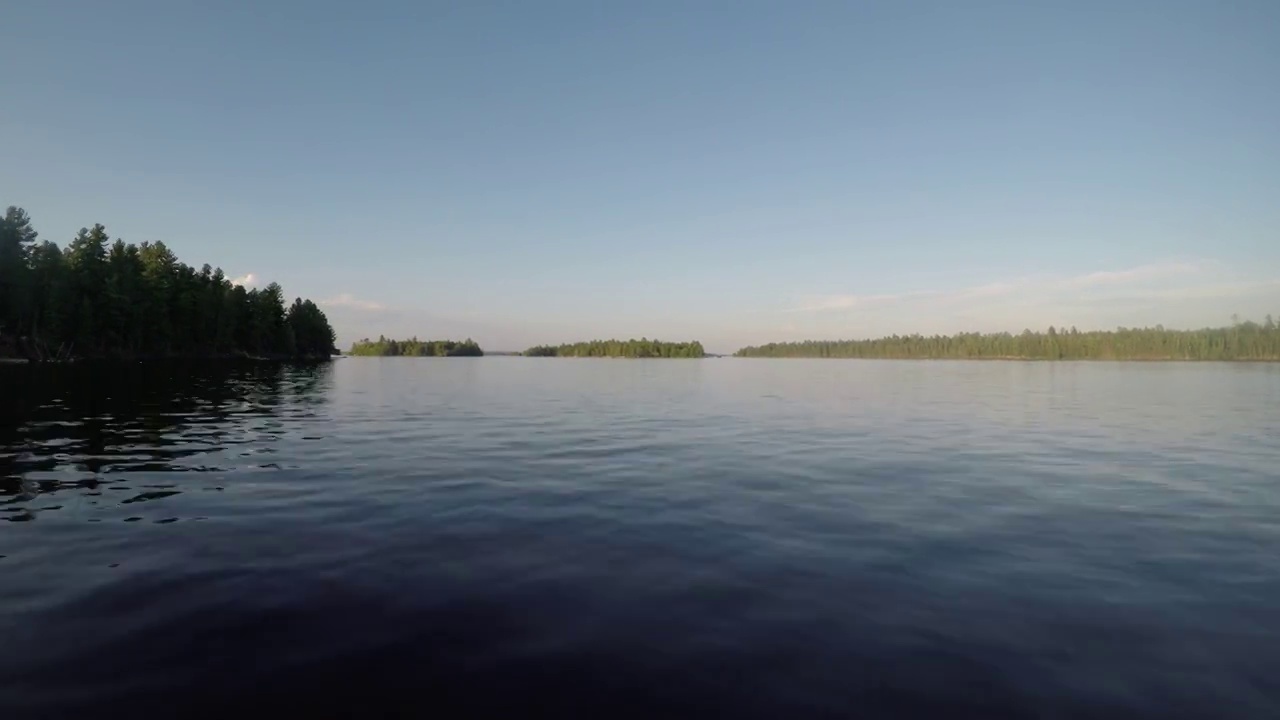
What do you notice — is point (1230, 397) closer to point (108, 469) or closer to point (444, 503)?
point (444, 503)

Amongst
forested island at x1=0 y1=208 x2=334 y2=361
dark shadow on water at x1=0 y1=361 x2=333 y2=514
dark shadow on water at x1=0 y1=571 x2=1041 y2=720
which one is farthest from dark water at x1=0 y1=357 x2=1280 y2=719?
forested island at x1=0 y1=208 x2=334 y2=361

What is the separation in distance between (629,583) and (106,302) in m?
139

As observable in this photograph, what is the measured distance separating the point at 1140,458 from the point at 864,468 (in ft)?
41.1

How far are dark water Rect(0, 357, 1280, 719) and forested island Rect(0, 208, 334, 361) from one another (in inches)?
4025

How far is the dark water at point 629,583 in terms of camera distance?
23.2 ft

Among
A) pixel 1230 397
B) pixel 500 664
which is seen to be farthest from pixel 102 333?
pixel 1230 397

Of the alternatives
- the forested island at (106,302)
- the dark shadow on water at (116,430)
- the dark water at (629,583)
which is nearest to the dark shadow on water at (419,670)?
the dark water at (629,583)

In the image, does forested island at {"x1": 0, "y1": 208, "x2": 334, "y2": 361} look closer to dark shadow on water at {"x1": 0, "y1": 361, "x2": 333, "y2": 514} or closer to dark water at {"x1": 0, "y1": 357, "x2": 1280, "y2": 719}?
dark shadow on water at {"x1": 0, "y1": 361, "x2": 333, "y2": 514}

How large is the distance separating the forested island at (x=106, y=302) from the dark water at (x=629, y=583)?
102247 mm

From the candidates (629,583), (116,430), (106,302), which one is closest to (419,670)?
(629,583)

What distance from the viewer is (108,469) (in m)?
19.3

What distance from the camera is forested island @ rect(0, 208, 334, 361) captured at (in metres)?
93.8

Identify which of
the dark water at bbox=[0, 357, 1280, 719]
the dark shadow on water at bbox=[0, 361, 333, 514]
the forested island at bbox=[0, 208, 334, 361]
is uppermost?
the forested island at bbox=[0, 208, 334, 361]

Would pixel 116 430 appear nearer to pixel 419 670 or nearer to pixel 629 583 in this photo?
pixel 629 583
